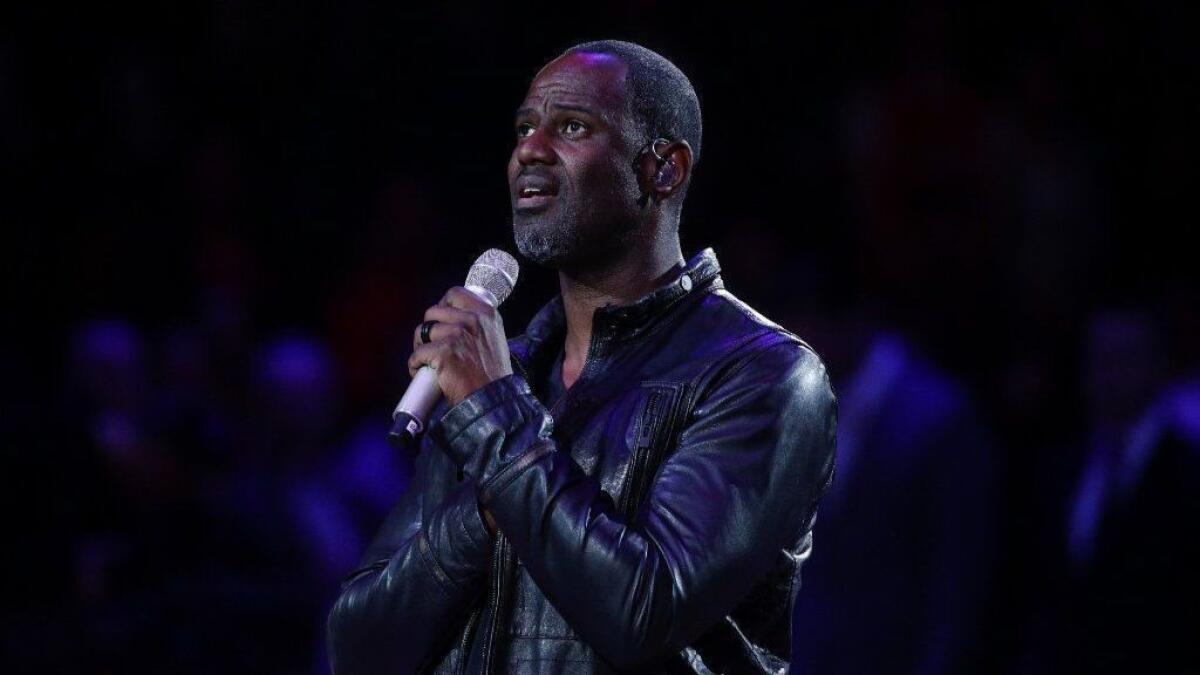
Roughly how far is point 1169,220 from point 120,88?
14.1 ft

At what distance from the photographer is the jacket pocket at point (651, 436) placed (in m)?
2.24

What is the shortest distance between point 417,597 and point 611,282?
55cm

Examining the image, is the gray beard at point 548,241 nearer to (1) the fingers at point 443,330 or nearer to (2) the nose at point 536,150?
(2) the nose at point 536,150

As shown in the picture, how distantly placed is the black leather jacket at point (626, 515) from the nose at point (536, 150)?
9.3 inches

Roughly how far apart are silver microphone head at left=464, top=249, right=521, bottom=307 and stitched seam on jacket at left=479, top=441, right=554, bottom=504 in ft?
1.03

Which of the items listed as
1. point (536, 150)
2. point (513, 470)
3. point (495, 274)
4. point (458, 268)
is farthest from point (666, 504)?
point (458, 268)

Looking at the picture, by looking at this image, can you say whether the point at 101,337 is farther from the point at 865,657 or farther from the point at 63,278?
the point at 865,657

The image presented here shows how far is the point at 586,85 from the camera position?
2.43 m

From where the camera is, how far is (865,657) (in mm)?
4355

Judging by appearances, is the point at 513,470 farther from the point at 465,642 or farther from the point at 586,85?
the point at 586,85

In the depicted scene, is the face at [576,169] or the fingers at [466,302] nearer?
the fingers at [466,302]

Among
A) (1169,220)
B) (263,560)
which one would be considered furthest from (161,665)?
(1169,220)

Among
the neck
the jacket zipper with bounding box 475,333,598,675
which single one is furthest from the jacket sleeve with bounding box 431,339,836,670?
the neck

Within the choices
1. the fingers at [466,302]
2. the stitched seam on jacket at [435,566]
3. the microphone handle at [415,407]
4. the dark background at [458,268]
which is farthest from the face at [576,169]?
the dark background at [458,268]
